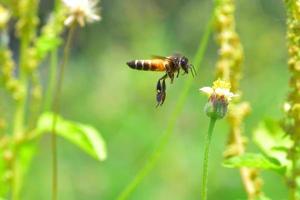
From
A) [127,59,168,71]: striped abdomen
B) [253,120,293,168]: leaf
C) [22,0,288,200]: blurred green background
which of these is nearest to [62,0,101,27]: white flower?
[127,59,168,71]: striped abdomen

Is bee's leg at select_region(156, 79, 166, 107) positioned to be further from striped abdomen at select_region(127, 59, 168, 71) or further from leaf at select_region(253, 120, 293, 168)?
leaf at select_region(253, 120, 293, 168)

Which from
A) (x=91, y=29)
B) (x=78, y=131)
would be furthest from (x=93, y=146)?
(x=91, y=29)

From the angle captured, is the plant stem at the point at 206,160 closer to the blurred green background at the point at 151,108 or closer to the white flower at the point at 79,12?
the white flower at the point at 79,12

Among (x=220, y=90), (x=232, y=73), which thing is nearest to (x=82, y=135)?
(x=232, y=73)

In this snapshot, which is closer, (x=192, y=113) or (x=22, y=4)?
(x=22, y=4)

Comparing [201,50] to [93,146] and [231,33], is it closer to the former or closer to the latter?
[231,33]

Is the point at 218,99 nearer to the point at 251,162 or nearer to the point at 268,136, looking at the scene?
the point at 251,162

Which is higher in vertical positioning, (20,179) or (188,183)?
(188,183)
